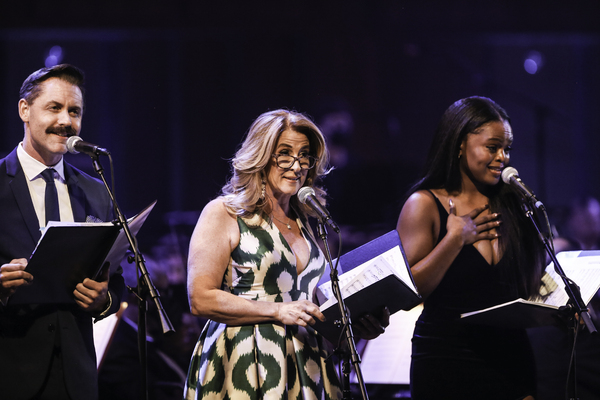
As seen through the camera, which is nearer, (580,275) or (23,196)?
(23,196)

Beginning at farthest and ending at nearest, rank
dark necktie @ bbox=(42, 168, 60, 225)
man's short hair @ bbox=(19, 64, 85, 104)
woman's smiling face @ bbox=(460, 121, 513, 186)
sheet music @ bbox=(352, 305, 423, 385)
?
sheet music @ bbox=(352, 305, 423, 385), woman's smiling face @ bbox=(460, 121, 513, 186), man's short hair @ bbox=(19, 64, 85, 104), dark necktie @ bbox=(42, 168, 60, 225)

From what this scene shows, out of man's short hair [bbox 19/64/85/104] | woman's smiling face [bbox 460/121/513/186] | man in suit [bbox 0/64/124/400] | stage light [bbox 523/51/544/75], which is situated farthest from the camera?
stage light [bbox 523/51/544/75]

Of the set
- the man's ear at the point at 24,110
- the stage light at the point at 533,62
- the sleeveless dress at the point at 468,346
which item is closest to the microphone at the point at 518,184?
the sleeveless dress at the point at 468,346

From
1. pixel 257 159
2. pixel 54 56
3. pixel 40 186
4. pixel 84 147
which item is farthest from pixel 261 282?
pixel 54 56

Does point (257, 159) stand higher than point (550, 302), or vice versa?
point (257, 159)

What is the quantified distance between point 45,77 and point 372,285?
55.8 inches

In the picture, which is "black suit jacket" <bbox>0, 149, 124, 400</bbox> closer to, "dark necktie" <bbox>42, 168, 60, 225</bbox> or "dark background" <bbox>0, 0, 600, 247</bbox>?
"dark necktie" <bbox>42, 168, 60, 225</bbox>

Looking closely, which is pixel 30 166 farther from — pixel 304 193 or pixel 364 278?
pixel 364 278

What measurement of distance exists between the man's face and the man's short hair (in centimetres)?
2

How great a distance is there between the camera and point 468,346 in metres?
2.13

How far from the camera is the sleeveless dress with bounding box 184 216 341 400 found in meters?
1.88

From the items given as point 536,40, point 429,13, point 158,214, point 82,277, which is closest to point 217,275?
point 82,277

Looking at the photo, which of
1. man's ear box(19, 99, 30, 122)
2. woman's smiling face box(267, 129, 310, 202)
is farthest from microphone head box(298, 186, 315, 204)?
man's ear box(19, 99, 30, 122)

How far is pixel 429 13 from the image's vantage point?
4.15 metres
